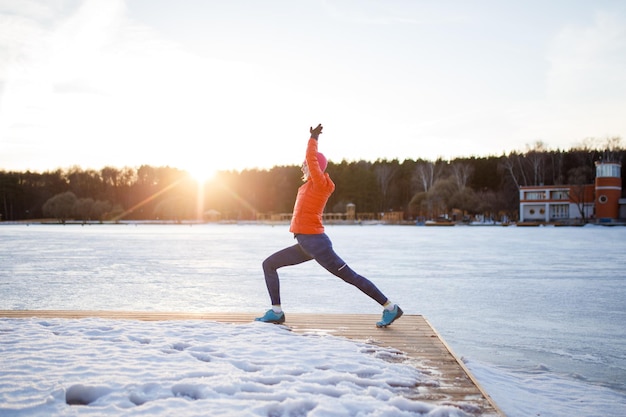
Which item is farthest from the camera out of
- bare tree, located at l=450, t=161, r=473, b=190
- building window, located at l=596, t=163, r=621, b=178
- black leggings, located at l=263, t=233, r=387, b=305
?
bare tree, located at l=450, t=161, r=473, b=190

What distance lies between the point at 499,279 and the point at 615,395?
20.7 ft

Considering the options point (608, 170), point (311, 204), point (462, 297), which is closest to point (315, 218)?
point (311, 204)

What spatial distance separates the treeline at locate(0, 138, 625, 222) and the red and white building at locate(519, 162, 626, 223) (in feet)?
6.06

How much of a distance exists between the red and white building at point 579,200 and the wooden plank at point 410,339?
5077cm

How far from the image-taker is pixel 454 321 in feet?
20.4

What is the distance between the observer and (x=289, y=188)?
8381 cm

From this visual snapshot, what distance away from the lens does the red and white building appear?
4831 centimetres

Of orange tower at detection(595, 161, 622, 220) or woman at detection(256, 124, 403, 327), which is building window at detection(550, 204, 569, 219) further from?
woman at detection(256, 124, 403, 327)

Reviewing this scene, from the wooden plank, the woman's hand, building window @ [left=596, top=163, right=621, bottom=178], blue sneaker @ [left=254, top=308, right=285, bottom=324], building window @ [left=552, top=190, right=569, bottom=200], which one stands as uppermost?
building window @ [left=596, top=163, right=621, bottom=178]

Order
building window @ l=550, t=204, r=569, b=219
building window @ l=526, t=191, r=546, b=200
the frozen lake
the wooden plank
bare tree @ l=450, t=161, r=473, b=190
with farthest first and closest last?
bare tree @ l=450, t=161, r=473, b=190 → building window @ l=526, t=191, r=546, b=200 → building window @ l=550, t=204, r=569, b=219 → the frozen lake → the wooden plank

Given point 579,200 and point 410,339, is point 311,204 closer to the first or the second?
point 410,339

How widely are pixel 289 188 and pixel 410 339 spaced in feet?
263

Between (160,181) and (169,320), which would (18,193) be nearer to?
(160,181)

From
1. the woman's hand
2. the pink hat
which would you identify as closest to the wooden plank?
the pink hat
